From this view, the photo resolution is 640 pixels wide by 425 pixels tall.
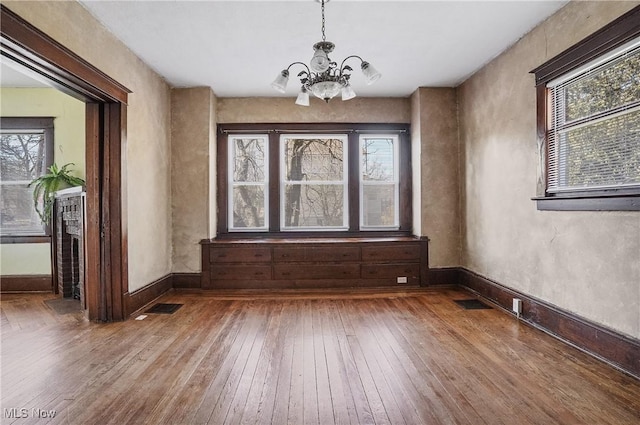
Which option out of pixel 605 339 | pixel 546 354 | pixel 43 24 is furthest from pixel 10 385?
pixel 605 339

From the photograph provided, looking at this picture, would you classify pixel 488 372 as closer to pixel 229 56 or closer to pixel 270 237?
pixel 270 237

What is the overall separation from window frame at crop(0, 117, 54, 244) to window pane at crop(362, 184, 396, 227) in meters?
4.37

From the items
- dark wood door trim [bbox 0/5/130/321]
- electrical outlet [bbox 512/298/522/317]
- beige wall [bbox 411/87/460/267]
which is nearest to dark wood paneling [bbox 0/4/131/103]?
dark wood door trim [bbox 0/5/130/321]

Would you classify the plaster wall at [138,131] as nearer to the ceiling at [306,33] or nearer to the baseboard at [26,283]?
the ceiling at [306,33]

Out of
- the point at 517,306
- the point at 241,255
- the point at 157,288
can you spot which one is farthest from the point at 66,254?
the point at 517,306

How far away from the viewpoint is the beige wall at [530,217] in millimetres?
→ 2492

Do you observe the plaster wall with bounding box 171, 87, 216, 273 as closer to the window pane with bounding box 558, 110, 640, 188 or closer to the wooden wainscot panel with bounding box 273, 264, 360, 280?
the wooden wainscot panel with bounding box 273, 264, 360, 280

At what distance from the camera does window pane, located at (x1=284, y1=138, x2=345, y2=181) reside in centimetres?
531

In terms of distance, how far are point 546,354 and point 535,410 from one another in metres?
0.91

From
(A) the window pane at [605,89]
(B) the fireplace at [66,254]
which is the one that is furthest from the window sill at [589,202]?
(B) the fireplace at [66,254]

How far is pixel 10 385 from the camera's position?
2285mm

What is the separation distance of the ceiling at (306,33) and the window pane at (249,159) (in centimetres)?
101

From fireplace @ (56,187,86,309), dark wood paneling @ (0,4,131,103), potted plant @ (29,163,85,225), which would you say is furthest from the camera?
potted plant @ (29,163,85,225)

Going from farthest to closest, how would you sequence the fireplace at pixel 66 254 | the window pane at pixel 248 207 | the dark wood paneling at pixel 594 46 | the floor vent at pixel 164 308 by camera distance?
the window pane at pixel 248 207, the fireplace at pixel 66 254, the floor vent at pixel 164 308, the dark wood paneling at pixel 594 46
